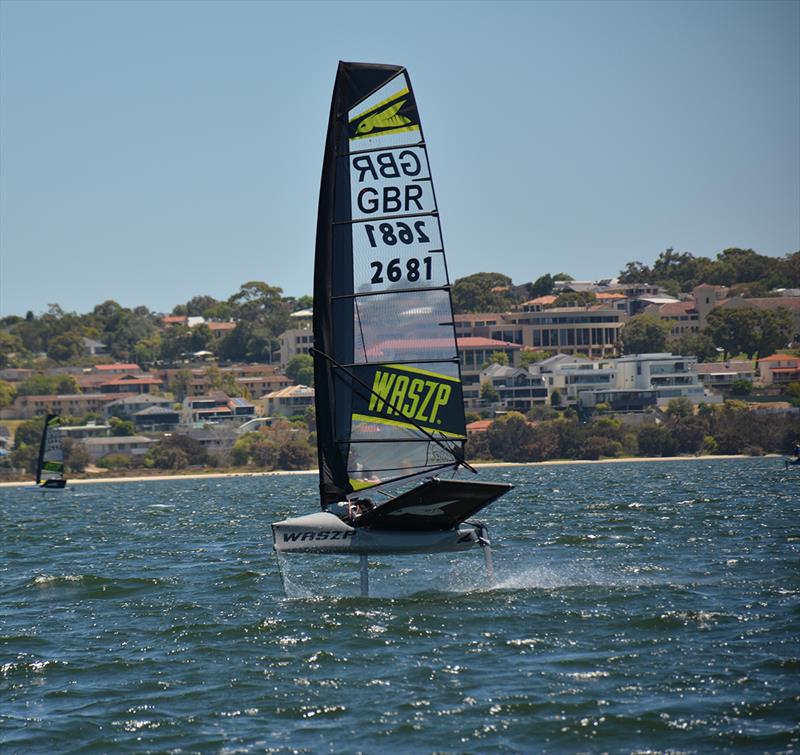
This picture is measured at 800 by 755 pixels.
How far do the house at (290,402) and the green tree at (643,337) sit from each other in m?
34.5

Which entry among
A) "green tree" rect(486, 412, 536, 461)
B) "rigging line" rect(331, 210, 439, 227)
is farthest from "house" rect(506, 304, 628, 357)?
"rigging line" rect(331, 210, 439, 227)

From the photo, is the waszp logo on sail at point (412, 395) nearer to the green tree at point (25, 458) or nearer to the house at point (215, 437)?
the house at point (215, 437)

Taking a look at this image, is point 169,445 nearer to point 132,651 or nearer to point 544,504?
point 544,504

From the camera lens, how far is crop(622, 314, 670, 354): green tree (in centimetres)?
13950

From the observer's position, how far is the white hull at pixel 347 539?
19344mm

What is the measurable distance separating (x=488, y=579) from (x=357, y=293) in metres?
5.05

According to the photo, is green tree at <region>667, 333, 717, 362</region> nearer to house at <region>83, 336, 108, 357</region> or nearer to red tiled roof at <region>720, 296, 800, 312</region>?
red tiled roof at <region>720, 296, 800, 312</region>

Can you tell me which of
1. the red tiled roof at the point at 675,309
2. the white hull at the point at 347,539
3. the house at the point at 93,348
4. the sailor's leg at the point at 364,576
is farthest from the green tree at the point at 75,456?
the white hull at the point at 347,539

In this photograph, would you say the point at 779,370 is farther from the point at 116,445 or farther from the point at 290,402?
the point at 116,445

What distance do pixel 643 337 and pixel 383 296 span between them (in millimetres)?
121832

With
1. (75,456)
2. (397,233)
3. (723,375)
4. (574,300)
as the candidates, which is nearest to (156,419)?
(75,456)

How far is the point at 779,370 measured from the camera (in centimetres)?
11756

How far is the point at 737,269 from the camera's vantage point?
19350 cm

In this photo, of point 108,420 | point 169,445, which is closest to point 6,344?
point 108,420
